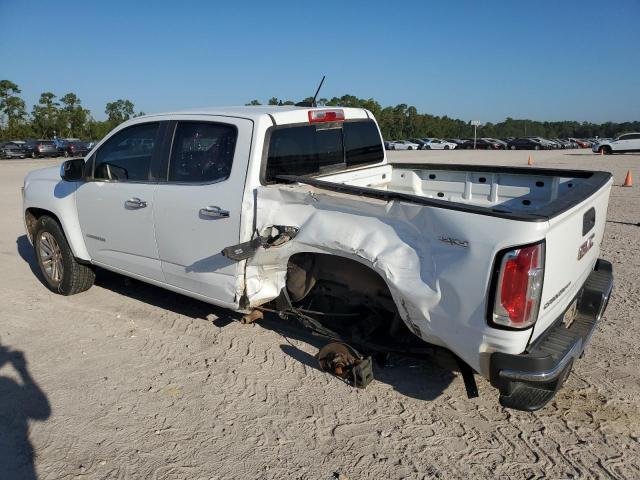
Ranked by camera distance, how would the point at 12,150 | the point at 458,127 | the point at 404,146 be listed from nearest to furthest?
1. the point at 12,150
2. the point at 404,146
3. the point at 458,127

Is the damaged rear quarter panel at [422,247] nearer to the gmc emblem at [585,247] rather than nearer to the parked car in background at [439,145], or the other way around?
the gmc emblem at [585,247]

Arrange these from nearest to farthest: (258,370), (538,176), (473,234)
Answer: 1. (473,234)
2. (258,370)
3. (538,176)

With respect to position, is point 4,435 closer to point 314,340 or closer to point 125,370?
point 125,370

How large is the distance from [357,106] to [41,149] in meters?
34.1

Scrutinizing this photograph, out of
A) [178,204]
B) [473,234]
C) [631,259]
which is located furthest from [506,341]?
[631,259]

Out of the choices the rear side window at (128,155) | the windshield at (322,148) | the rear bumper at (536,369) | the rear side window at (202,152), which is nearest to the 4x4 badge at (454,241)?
the rear bumper at (536,369)

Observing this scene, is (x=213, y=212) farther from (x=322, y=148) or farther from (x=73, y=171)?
(x=73, y=171)

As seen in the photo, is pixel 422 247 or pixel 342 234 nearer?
pixel 422 247

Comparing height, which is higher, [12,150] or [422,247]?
[422,247]

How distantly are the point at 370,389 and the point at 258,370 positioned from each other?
861 mm

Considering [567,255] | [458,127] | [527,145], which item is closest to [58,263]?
[567,255]

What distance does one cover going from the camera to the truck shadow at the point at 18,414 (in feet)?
9.36

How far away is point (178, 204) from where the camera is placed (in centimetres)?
405

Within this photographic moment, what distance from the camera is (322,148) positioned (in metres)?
4.37
